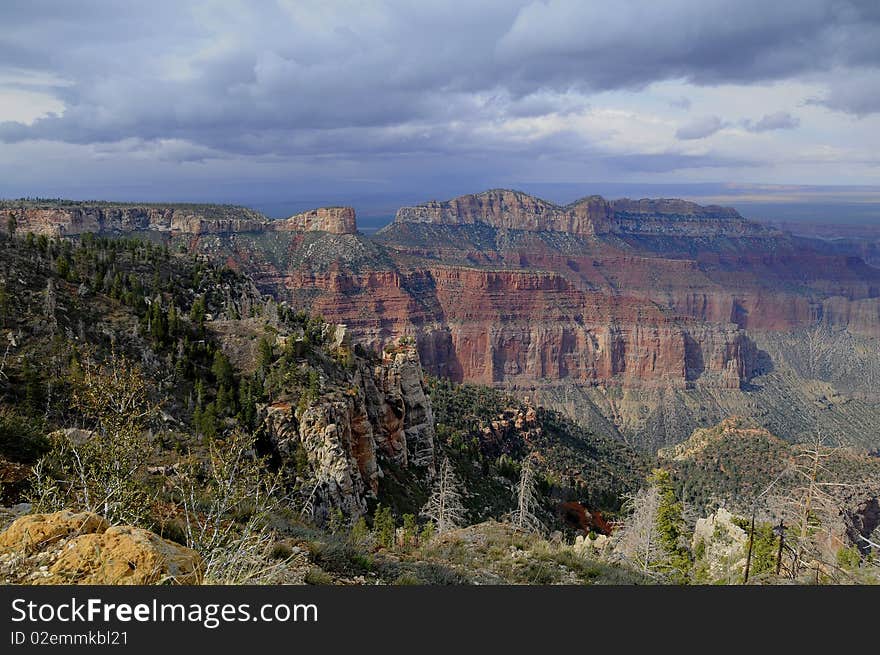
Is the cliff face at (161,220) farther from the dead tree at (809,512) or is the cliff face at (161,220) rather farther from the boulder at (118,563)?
the dead tree at (809,512)

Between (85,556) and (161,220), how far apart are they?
495ft

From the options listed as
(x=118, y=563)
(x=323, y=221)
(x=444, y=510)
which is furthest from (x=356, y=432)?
(x=323, y=221)

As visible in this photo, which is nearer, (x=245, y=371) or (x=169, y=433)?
(x=169, y=433)

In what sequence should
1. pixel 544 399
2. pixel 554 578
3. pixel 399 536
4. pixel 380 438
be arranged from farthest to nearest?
pixel 544 399 < pixel 380 438 < pixel 399 536 < pixel 554 578

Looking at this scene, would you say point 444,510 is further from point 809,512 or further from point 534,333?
point 534,333

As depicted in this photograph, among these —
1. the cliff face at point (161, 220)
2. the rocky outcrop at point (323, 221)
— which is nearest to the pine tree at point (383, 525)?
the cliff face at point (161, 220)

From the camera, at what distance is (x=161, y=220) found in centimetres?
13850

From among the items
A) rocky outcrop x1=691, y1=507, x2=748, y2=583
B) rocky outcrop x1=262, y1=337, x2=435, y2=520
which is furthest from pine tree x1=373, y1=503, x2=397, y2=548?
rocky outcrop x1=691, y1=507, x2=748, y2=583

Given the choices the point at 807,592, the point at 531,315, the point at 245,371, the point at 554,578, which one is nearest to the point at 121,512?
the point at 554,578

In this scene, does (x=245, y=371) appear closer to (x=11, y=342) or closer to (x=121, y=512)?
(x=11, y=342)

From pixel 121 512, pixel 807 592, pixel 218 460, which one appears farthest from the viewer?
pixel 218 460

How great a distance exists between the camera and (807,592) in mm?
7273

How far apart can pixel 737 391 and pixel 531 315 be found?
68.9 metres

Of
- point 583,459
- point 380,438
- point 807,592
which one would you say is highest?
point 807,592
